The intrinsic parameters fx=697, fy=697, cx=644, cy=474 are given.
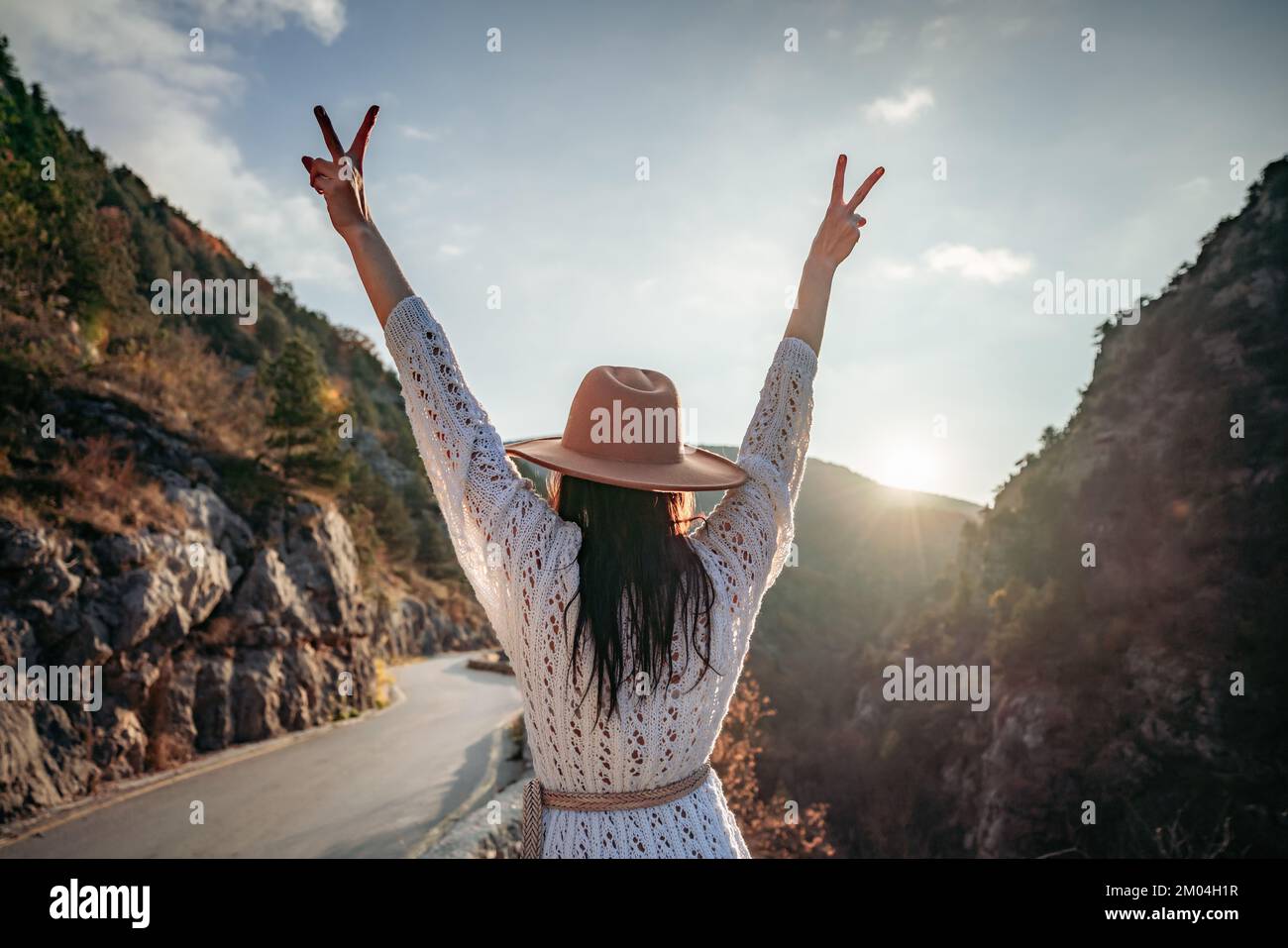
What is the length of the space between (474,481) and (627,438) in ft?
1.17

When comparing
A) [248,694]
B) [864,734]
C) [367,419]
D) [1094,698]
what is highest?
[367,419]

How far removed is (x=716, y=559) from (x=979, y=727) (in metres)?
20.6

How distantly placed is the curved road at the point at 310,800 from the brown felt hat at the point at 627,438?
7482 mm

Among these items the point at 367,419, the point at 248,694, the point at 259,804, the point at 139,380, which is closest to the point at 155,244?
the point at 367,419

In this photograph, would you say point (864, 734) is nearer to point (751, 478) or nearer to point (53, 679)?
point (53, 679)

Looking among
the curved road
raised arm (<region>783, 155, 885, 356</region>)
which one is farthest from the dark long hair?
the curved road

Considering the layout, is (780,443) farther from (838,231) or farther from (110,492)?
(110,492)

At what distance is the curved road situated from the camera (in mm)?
7656

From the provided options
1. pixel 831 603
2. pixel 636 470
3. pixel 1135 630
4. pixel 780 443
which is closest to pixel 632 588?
pixel 636 470

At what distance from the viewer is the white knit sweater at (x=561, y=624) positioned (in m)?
1.33

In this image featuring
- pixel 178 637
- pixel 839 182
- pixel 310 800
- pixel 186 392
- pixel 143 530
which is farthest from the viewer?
pixel 186 392

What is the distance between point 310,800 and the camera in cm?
941

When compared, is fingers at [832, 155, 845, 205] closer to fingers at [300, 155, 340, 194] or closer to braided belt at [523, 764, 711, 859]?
fingers at [300, 155, 340, 194]
